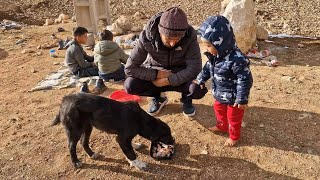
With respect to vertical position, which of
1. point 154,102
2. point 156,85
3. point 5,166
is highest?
point 156,85

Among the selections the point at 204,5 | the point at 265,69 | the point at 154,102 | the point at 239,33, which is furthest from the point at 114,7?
the point at 154,102

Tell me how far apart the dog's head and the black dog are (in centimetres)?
1

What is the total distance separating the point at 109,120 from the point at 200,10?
29.5 ft

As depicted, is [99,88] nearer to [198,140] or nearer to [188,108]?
[188,108]

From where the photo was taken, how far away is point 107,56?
651 centimetres

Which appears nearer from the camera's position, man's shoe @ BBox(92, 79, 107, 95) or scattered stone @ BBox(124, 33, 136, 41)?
man's shoe @ BBox(92, 79, 107, 95)

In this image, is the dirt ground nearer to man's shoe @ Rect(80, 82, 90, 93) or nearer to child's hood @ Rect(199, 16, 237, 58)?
man's shoe @ Rect(80, 82, 90, 93)

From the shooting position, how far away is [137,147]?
452 cm

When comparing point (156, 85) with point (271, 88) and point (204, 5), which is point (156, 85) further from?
point (204, 5)

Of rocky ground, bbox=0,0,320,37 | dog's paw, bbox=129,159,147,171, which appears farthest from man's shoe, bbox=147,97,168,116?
rocky ground, bbox=0,0,320,37

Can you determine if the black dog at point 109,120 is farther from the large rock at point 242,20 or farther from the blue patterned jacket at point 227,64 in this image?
the large rock at point 242,20

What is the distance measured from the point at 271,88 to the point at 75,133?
3700 mm

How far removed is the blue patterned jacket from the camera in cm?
383

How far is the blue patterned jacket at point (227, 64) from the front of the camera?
3.83 meters
